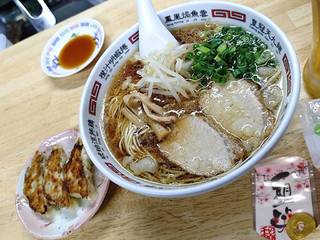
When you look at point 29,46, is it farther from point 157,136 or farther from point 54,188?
point 157,136

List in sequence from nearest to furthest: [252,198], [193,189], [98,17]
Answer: [193,189], [252,198], [98,17]

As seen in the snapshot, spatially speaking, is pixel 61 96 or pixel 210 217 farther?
pixel 61 96

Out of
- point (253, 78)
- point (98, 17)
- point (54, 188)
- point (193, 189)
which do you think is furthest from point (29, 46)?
point (193, 189)

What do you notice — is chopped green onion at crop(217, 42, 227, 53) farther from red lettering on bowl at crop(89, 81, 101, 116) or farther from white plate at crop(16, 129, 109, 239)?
white plate at crop(16, 129, 109, 239)

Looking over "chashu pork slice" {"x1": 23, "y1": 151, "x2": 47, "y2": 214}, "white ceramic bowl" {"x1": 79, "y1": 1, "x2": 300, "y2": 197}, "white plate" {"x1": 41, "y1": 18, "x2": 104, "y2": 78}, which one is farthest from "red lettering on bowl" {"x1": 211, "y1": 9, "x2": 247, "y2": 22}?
"chashu pork slice" {"x1": 23, "y1": 151, "x2": 47, "y2": 214}

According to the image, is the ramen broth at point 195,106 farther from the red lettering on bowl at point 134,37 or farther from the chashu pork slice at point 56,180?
the chashu pork slice at point 56,180

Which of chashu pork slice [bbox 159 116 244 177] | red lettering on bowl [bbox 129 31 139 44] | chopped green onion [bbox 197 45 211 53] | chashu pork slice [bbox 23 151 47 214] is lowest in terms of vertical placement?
chashu pork slice [bbox 23 151 47 214]

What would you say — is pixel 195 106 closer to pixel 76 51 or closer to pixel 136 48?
pixel 136 48
